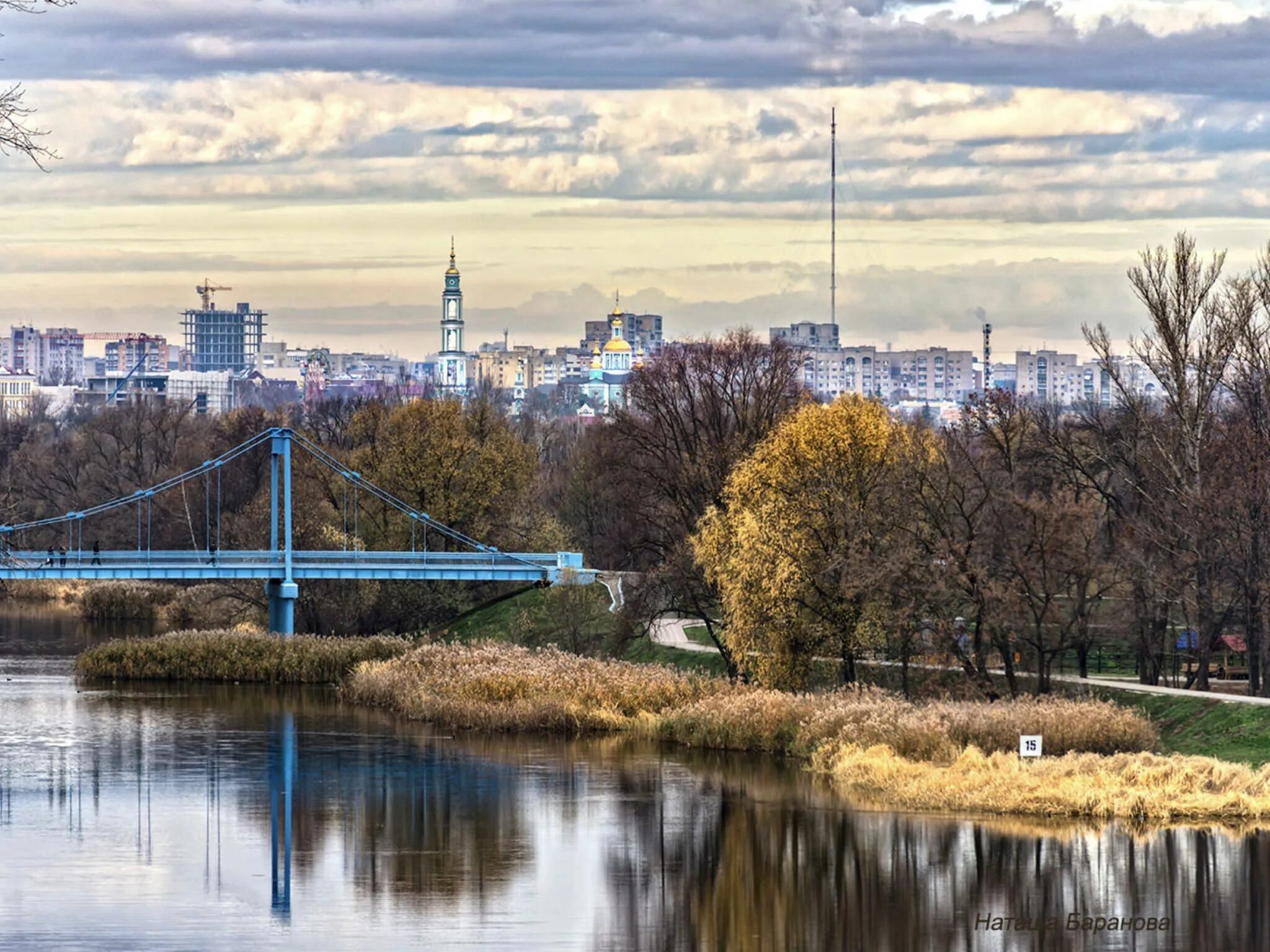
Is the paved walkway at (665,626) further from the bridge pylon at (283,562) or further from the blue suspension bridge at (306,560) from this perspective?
the bridge pylon at (283,562)

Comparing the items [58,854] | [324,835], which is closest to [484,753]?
[324,835]

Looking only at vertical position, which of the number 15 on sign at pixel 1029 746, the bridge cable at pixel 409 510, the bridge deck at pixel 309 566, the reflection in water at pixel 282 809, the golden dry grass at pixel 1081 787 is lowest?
the reflection in water at pixel 282 809

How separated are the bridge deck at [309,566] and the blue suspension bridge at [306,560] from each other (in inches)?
1.6

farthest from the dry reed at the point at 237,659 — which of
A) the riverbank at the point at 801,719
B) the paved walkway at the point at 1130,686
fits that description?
the paved walkway at the point at 1130,686

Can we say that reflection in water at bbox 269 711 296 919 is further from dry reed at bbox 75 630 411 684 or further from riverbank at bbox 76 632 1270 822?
dry reed at bbox 75 630 411 684

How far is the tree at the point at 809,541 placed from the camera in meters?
49.3

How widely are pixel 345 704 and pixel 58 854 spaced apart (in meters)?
22.5

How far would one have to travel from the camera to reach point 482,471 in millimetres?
77438

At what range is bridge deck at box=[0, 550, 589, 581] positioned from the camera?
218 feet

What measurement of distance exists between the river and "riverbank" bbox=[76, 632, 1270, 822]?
105cm

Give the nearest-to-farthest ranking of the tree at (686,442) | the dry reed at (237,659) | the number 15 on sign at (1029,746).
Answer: the number 15 on sign at (1029,746), the tree at (686,442), the dry reed at (237,659)

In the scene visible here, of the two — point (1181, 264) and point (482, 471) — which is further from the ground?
point (1181, 264)

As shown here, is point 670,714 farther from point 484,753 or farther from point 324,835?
point 324,835

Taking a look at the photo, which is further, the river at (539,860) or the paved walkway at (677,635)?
the paved walkway at (677,635)
